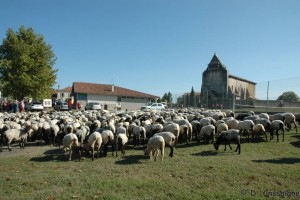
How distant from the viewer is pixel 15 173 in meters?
10.1

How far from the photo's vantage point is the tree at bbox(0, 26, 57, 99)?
3888cm

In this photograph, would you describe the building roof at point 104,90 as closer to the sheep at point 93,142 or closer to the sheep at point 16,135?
the sheep at point 16,135

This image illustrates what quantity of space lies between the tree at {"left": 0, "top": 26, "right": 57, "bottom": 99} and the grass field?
29.3m

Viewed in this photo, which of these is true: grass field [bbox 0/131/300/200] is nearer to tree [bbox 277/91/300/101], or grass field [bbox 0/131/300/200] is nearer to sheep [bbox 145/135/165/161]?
sheep [bbox 145/135/165/161]

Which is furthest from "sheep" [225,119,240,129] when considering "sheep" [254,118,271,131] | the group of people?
the group of people

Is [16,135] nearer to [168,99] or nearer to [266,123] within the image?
[266,123]

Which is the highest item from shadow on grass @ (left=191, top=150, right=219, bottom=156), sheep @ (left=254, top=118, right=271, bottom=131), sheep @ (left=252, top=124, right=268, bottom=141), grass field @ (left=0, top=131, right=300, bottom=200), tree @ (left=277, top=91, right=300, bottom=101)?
tree @ (left=277, top=91, right=300, bottom=101)

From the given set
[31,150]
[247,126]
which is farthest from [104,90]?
[247,126]

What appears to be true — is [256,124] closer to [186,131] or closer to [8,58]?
[186,131]

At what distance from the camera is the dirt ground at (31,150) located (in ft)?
44.2

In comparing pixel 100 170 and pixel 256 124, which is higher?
pixel 256 124

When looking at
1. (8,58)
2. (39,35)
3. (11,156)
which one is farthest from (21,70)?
(11,156)

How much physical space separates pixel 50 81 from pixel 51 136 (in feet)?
89.7

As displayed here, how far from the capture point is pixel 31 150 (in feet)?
47.4
